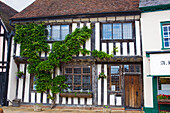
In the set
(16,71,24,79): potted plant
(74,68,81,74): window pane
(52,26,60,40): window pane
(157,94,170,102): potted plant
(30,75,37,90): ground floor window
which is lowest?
(157,94,170,102): potted plant

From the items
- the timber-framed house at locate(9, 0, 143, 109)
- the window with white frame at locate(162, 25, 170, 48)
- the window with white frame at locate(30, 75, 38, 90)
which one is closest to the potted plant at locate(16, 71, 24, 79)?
the timber-framed house at locate(9, 0, 143, 109)

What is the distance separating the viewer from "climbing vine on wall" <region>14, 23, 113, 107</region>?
1023 centimetres

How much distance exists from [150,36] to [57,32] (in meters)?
5.58

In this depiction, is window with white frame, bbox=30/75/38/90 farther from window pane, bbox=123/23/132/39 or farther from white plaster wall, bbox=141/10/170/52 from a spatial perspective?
white plaster wall, bbox=141/10/170/52

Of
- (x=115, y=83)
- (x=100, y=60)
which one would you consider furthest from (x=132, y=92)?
(x=100, y=60)

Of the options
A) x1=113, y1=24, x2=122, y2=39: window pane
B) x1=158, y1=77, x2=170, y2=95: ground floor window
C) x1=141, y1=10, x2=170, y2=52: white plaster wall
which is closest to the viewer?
x1=158, y1=77, x2=170, y2=95: ground floor window

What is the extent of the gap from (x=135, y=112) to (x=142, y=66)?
2611mm

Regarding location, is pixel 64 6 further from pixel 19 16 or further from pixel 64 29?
pixel 19 16

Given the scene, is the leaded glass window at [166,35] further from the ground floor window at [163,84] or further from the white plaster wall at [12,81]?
the white plaster wall at [12,81]

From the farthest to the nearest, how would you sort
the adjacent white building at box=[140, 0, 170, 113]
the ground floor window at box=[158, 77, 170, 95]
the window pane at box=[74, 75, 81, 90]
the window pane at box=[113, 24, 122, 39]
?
the window pane at box=[74, 75, 81, 90], the window pane at box=[113, 24, 122, 39], the ground floor window at box=[158, 77, 170, 95], the adjacent white building at box=[140, 0, 170, 113]

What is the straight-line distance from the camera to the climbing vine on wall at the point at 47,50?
10234 millimetres

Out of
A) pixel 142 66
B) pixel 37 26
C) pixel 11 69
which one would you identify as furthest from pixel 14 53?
pixel 142 66

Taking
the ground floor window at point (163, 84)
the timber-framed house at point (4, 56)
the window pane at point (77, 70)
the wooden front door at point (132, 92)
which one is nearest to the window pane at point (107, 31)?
the window pane at point (77, 70)

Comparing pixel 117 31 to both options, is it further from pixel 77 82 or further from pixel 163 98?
pixel 163 98
